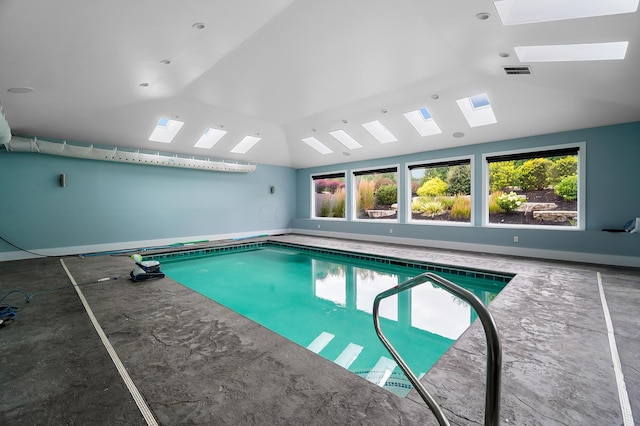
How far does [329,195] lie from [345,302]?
6670 mm

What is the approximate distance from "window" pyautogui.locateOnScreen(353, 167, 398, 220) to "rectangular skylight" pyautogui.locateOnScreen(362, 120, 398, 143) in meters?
1.07

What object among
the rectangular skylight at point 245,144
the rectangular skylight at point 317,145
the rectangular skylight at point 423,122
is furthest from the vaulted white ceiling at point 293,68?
the rectangular skylight at point 317,145

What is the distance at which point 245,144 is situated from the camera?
8.90 metres

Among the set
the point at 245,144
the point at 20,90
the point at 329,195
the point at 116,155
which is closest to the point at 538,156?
the point at 329,195

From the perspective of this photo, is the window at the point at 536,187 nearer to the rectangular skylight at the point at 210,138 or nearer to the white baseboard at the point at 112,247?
the rectangular skylight at the point at 210,138

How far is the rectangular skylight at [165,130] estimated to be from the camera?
283 inches

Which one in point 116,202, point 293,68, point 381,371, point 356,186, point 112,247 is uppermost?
point 293,68

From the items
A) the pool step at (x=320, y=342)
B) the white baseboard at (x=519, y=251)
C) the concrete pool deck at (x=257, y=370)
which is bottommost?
the pool step at (x=320, y=342)

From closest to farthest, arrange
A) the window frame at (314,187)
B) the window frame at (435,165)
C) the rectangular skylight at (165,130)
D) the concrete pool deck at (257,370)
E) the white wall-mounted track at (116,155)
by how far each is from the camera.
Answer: the concrete pool deck at (257,370), the white wall-mounted track at (116,155), the window frame at (435,165), the rectangular skylight at (165,130), the window frame at (314,187)

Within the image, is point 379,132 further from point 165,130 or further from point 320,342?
point 320,342

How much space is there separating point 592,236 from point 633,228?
55cm

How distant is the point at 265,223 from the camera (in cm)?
1052

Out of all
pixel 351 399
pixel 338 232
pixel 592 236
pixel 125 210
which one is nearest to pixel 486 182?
pixel 592 236

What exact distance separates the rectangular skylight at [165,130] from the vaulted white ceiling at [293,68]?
338mm
